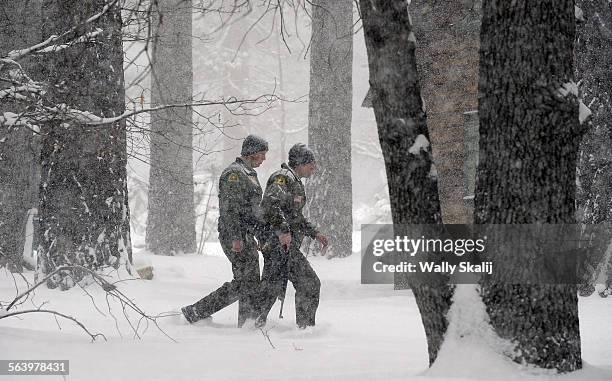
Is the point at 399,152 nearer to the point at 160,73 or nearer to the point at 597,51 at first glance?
the point at 597,51

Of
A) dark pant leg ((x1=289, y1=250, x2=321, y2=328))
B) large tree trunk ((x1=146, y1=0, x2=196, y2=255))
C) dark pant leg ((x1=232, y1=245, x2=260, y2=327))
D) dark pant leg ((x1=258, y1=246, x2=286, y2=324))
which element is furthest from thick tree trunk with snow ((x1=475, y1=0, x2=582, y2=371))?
large tree trunk ((x1=146, y1=0, x2=196, y2=255))

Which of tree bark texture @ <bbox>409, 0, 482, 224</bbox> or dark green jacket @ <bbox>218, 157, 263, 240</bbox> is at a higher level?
tree bark texture @ <bbox>409, 0, 482, 224</bbox>

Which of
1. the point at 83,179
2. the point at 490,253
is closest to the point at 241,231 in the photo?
the point at 83,179

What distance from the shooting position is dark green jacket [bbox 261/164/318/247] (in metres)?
6.61

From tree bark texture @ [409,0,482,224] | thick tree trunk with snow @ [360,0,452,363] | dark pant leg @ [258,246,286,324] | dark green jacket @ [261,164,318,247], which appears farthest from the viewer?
tree bark texture @ [409,0,482,224]

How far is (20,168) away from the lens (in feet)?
34.1

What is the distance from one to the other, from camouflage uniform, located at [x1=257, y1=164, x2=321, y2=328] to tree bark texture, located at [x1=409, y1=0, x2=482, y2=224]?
3.36 meters

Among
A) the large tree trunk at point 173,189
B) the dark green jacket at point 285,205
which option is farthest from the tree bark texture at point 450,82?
the large tree trunk at point 173,189

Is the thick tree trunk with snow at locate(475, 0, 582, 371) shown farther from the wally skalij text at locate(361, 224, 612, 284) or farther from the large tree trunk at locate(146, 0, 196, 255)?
the large tree trunk at locate(146, 0, 196, 255)

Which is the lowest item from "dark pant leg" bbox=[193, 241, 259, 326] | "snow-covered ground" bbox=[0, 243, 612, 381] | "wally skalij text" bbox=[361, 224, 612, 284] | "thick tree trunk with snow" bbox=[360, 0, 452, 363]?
"snow-covered ground" bbox=[0, 243, 612, 381]

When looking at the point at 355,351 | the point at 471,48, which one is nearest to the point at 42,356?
the point at 355,351

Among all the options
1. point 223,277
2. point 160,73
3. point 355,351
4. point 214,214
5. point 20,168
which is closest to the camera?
point 355,351

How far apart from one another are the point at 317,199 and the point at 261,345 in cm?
844

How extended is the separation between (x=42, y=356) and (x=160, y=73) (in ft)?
37.6
